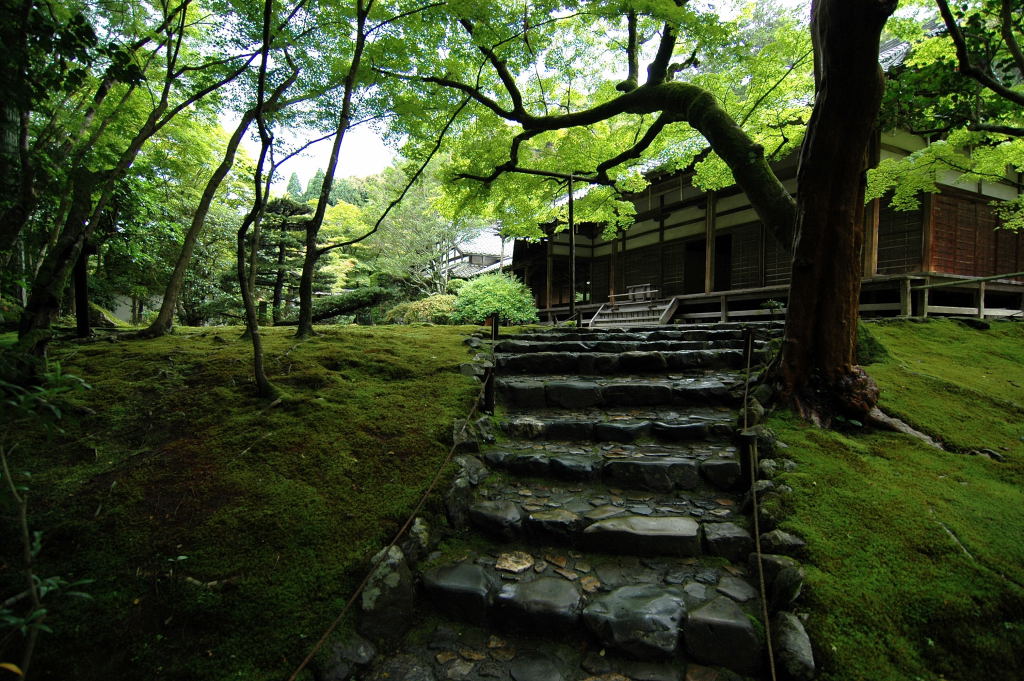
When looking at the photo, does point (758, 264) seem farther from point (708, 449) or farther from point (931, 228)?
point (708, 449)

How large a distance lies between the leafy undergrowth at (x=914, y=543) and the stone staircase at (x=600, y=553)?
1.19ft

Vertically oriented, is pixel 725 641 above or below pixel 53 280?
below

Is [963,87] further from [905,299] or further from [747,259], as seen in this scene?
[747,259]

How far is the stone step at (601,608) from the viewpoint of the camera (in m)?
1.98

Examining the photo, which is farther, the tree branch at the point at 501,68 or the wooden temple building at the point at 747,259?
the wooden temple building at the point at 747,259

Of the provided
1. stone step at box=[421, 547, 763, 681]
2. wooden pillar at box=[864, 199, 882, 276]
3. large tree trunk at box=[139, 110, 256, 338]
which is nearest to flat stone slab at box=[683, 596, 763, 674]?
stone step at box=[421, 547, 763, 681]

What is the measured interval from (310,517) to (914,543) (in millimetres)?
3289

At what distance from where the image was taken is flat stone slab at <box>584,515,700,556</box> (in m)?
2.53

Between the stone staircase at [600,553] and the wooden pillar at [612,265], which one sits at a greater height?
the wooden pillar at [612,265]

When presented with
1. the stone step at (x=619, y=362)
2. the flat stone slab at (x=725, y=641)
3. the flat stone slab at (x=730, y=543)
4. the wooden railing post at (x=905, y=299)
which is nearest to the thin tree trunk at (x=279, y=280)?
the stone step at (x=619, y=362)

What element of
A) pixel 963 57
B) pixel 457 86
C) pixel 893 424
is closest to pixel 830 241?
pixel 963 57

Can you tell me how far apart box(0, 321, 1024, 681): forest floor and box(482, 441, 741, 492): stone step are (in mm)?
444

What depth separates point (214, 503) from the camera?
8.09ft

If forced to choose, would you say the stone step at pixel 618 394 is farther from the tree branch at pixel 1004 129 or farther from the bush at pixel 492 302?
the bush at pixel 492 302
